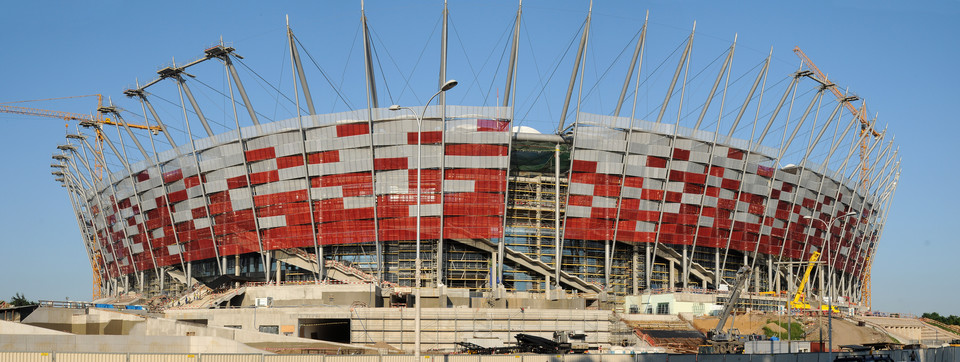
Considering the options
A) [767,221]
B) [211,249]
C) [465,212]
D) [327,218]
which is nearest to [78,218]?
[211,249]

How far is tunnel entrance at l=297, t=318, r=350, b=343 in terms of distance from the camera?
7944cm

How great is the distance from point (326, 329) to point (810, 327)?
155 ft

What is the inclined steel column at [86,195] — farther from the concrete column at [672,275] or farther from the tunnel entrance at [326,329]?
the concrete column at [672,275]

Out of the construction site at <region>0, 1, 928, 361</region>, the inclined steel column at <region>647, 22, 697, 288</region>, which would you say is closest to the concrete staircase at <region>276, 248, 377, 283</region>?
the construction site at <region>0, 1, 928, 361</region>

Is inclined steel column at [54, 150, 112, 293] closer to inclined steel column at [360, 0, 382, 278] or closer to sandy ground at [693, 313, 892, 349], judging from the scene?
Result: inclined steel column at [360, 0, 382, 278]

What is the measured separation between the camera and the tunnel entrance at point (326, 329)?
7944cm

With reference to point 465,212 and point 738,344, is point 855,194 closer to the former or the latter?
→ point 465,212

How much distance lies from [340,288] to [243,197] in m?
23.9

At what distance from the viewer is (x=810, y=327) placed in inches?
3487

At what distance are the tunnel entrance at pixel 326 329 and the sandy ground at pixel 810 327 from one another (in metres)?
34.0

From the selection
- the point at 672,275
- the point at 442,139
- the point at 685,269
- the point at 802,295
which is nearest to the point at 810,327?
the point at 685,269

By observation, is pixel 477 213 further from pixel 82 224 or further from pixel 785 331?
pixel 82 224

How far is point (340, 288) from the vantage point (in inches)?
3366

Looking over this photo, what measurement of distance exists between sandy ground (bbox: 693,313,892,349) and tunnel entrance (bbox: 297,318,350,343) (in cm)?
3404
